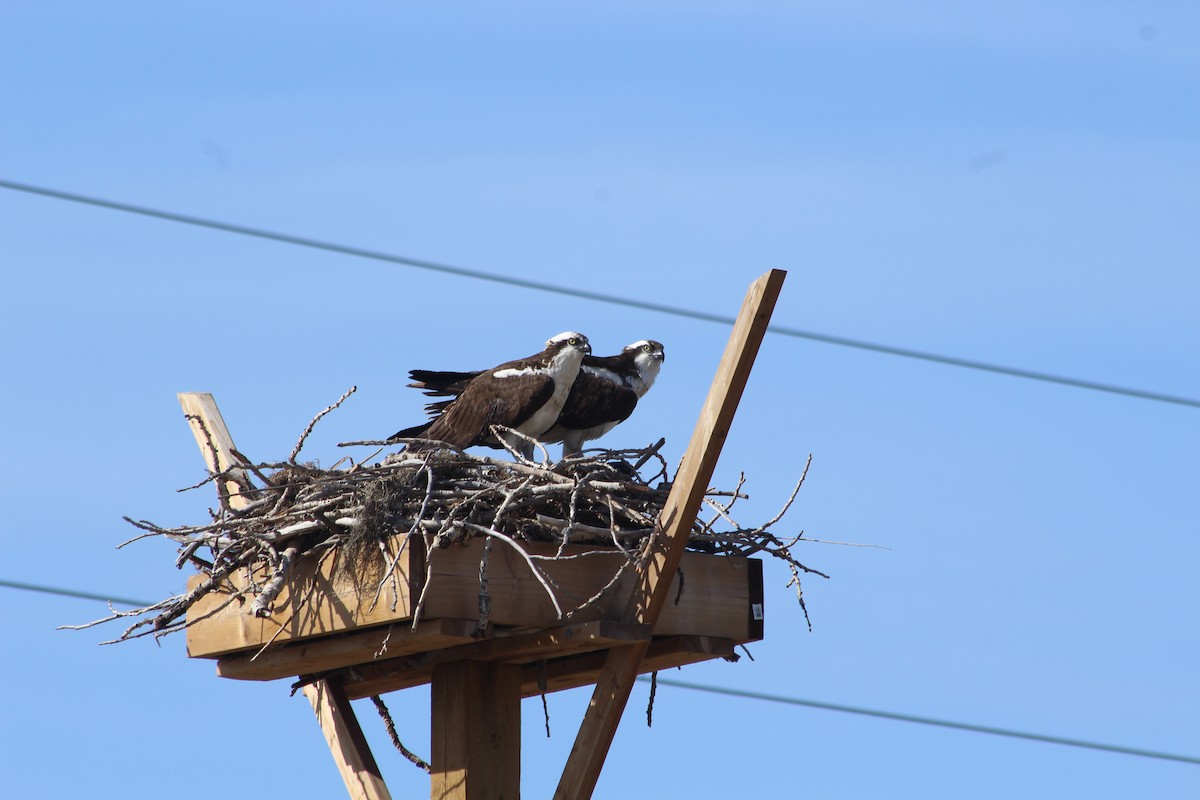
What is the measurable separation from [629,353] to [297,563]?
292 centimetres

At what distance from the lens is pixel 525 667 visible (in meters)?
6.13

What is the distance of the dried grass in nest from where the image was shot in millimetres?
5449

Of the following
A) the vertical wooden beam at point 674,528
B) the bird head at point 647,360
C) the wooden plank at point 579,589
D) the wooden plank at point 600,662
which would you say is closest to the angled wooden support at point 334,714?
the wooden plank at point 600,662

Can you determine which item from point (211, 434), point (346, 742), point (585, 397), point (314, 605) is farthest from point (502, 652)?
point (585, 397)

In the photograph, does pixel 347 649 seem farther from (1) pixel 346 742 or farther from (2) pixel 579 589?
(2) pixel 579 589

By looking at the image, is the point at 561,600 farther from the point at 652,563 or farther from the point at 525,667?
the point at 525,667

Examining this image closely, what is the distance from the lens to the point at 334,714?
6.21 m

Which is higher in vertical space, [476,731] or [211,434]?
[211,434]

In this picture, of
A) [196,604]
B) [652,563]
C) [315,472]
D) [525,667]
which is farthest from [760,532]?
[196,604]

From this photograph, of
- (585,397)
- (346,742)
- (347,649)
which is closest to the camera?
(347,649)

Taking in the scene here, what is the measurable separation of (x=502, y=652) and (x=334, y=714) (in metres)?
0.84

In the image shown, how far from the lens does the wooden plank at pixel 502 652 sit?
17.7 ft

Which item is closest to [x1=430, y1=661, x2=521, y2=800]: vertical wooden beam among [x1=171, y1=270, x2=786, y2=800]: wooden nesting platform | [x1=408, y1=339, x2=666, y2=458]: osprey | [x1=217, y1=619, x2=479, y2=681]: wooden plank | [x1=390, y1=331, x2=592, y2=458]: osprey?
[x1=171, y1=270, x2=786, y2=800]: wooden nesting platform

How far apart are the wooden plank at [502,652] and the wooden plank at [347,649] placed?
8 centimetres
